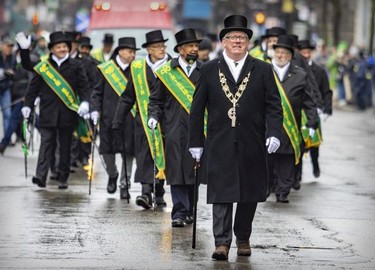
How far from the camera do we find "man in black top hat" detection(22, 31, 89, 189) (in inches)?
666

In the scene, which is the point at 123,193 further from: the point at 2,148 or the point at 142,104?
the point at 2,148

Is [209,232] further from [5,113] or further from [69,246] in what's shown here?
[5,113]

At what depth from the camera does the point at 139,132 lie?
14.8 metres

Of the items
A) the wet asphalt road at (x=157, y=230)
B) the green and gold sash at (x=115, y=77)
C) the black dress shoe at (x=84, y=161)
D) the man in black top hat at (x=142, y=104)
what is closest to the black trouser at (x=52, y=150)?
the wet asphalt road at (x=157, y=230)

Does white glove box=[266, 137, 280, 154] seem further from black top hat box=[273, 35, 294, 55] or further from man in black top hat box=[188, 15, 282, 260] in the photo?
black top hat box=[273, 35, 294, 55]

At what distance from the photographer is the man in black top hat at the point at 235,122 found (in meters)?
11.3

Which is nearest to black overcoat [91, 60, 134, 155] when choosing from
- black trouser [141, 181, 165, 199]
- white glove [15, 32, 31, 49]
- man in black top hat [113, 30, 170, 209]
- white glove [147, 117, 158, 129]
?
black trouser [141, 181, 165, 199]

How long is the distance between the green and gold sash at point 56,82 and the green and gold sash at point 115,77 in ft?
2.93

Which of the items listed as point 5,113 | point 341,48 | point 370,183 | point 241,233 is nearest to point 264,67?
point 241,233

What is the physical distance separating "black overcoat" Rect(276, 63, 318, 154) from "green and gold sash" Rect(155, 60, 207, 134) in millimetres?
2879

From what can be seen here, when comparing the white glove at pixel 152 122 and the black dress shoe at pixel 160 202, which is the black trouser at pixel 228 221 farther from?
the black dress shoe at pixel 160 202

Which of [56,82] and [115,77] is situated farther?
[56,82]

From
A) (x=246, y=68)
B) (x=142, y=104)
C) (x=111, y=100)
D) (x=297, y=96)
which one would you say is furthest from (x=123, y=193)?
(x=246, y=68)

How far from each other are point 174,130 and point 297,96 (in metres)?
3.05
